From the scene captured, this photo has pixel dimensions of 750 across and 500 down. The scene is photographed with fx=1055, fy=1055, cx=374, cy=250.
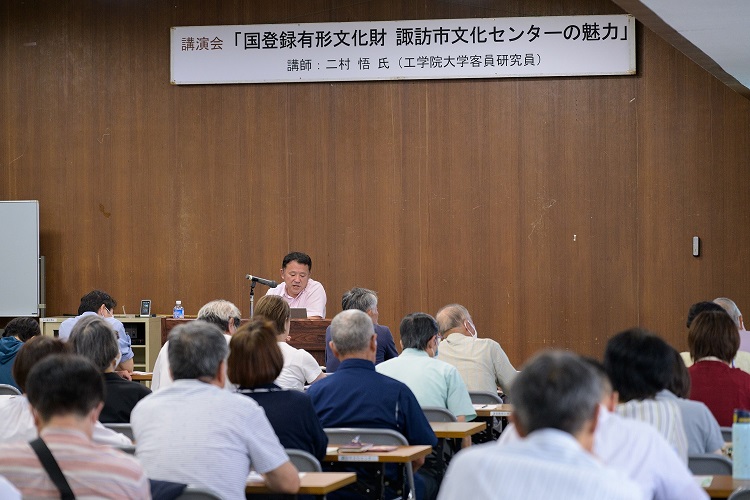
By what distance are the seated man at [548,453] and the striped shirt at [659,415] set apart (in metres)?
1.22

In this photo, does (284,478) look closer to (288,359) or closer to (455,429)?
(455,429)

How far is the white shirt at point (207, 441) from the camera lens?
3.27 m

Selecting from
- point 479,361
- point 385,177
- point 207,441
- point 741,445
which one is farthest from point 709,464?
point 385,177

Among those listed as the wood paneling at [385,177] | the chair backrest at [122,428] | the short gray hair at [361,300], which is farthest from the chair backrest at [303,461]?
the wood paneling at [385,177]

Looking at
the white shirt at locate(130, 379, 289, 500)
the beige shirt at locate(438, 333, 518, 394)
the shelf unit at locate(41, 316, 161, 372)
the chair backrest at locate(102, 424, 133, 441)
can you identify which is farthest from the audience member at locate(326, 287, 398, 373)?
the white shirt at locate(130, 379, 289, 500)

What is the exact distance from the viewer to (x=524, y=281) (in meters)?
9.64

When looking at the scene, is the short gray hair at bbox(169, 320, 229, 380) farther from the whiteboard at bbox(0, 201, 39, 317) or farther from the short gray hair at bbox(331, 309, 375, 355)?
the whiteboard at bbox(0, 201, 39, 317)

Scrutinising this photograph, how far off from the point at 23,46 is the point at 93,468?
858 centimetres

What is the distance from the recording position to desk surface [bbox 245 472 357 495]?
344cm

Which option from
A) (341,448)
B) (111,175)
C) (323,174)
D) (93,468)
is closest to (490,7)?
(323,174)

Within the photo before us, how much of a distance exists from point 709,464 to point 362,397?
4.99 feet

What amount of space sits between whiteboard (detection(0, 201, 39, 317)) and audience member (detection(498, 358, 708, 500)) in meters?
8.24

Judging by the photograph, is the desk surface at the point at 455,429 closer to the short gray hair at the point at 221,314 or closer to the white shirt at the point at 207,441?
the white shirt at the point at 207,441

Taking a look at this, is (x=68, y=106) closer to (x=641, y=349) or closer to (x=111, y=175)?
(x=111, y=175)
